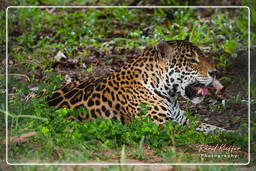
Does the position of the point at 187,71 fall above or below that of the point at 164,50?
below

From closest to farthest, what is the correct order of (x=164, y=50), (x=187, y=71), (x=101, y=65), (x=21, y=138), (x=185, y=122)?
(x=21, y=138) → (x=164, y=50) → (x=187, y=71) → (x=185, y=122) → (x=101, y=65)

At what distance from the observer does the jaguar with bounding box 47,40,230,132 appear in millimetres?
7531

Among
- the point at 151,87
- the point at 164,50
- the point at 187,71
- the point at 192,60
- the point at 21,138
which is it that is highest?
the point at 164,50

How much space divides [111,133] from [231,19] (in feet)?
13.6

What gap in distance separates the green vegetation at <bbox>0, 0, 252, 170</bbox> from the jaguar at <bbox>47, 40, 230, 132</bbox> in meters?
0.16

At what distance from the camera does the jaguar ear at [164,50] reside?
24.6 ft

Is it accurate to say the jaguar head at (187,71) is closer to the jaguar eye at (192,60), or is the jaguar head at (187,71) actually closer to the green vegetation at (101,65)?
the jaguar eye at (192,60)

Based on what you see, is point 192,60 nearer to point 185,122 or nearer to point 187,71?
point 187,71

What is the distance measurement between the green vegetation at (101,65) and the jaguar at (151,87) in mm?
161

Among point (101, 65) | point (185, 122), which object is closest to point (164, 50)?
point (185, 122)

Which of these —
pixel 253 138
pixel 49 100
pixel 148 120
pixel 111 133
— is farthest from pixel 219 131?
pixel 49 100

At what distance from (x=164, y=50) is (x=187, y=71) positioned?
413 millimetres

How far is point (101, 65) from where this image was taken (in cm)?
845

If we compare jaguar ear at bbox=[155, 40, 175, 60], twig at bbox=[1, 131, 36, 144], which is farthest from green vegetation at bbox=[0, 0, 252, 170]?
jaguar ear at bbox=[155, 40, 175, 60]
